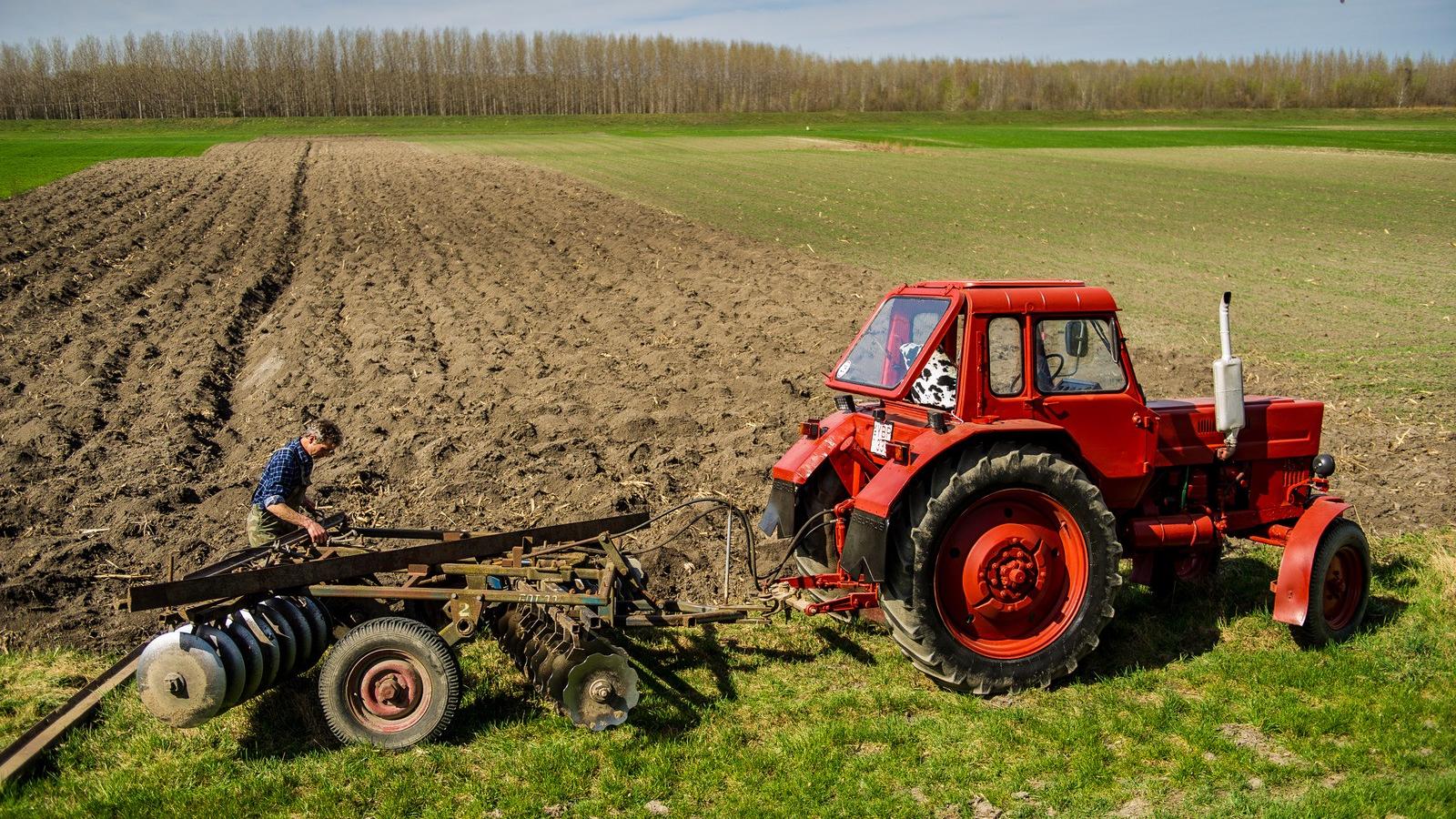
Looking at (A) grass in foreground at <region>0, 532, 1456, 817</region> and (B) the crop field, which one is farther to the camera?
(B) the crop field

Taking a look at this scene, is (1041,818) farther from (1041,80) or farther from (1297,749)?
(1041,80)

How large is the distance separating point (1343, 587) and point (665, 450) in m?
5.33

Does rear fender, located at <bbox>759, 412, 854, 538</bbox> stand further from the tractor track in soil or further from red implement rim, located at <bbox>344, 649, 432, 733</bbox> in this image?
red implement rim, located at <bbox>344, 649, 432, 733</bbox>

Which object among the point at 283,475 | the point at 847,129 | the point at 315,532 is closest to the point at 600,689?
the point at 315,532

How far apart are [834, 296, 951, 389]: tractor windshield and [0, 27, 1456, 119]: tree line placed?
11244 centimetres

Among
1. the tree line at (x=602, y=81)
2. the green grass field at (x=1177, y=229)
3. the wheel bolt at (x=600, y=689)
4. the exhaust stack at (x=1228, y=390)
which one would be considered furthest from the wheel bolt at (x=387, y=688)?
the tree line at (x=602, y=81)

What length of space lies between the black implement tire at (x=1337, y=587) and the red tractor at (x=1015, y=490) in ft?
0.03

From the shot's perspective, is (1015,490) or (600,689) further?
(1015,490)

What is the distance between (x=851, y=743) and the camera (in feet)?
17.1

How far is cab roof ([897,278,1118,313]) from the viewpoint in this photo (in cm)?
564

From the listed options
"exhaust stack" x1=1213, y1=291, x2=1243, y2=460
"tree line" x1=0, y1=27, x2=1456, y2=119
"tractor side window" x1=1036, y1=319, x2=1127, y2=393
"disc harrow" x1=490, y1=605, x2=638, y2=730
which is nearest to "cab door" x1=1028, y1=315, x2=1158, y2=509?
"tractor side window" x1=1036, y1=319, x2=1127, y2=393

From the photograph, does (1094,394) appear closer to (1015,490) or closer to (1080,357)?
(1080,357)

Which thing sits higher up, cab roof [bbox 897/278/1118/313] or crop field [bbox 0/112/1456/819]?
cab roof [bbox 897/278/1118/313]

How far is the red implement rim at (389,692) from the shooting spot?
5211mm
